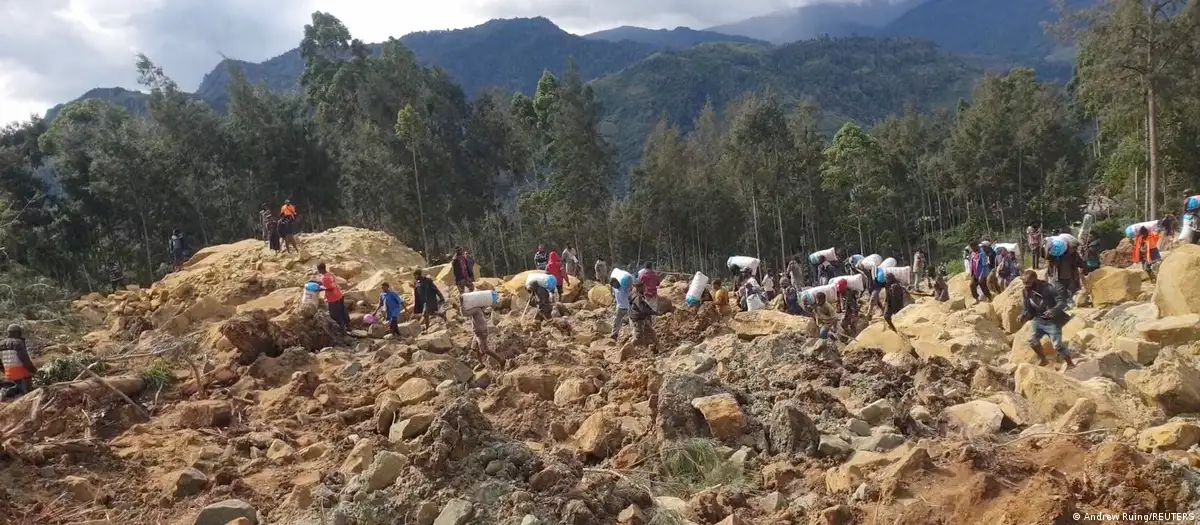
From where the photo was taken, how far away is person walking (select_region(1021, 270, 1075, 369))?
7.86m

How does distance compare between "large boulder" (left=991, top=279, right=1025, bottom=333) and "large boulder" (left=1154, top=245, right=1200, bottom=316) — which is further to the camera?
"large boulder" (left=991, top=279, right=1025, bottom=333)

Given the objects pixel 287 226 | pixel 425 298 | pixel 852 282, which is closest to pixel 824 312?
pixel 852 282

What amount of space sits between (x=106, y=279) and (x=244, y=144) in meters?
7.32

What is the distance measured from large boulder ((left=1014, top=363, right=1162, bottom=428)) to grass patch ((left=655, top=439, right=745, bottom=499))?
115 inches

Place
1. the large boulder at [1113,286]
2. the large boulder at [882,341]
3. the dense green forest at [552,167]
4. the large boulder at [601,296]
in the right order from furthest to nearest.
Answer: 1. the dense green forest at [552,167]
2. the large boulder at [601,296]
3. the large boulder at [1113,286]
4. the large boulder at [882,341]

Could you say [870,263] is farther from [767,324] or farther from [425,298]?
[425,298]

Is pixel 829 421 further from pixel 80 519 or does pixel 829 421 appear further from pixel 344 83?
pixel 344 83

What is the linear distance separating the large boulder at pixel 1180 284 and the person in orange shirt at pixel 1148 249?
2734 millimetres

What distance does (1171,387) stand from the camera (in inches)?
250

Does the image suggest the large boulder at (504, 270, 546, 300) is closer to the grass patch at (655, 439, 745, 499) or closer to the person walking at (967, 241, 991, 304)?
the person walking at (967, 241, 991, 304)

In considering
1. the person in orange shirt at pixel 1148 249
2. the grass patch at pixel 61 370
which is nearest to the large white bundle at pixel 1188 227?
the person in orange shirt at pixel 1148 249

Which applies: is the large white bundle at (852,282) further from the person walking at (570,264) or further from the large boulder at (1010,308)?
the person walking at (570,264)

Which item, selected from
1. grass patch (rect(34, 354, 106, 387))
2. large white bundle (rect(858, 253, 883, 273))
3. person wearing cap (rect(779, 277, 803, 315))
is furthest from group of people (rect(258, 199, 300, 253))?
large white bundle (rect(858, 253, 883, 273))

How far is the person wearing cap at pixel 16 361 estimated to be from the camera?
8492mm
